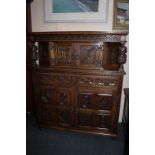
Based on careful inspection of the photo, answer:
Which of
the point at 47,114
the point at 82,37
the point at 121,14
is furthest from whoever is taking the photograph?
the point at 47,114

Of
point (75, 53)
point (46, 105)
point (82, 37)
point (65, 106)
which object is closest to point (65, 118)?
point (65, 106)

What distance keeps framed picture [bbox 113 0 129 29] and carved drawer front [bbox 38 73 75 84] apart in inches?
39.7

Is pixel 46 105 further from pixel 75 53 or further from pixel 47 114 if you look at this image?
pixel 75 53

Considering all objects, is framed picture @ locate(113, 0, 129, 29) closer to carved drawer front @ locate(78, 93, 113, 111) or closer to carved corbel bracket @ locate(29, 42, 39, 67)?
carved drawer front @ locate(78, 93, 113, 111)

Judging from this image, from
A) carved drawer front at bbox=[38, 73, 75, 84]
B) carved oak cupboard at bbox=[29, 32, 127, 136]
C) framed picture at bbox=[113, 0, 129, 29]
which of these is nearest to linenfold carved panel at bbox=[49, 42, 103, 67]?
carved oak cupboard at bbox=[29, 32, 127, 136]

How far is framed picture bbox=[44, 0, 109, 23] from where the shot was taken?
209 cm

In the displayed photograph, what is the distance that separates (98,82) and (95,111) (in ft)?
1.37

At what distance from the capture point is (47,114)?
2.22 m

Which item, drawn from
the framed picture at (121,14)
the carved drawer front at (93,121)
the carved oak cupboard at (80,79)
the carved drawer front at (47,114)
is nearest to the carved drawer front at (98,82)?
the carved oak cupboard at (80,79)

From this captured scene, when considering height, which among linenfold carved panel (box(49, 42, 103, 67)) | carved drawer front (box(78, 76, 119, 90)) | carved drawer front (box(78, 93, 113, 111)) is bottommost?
carved drawer front (box(78, 93, 113, 111))
